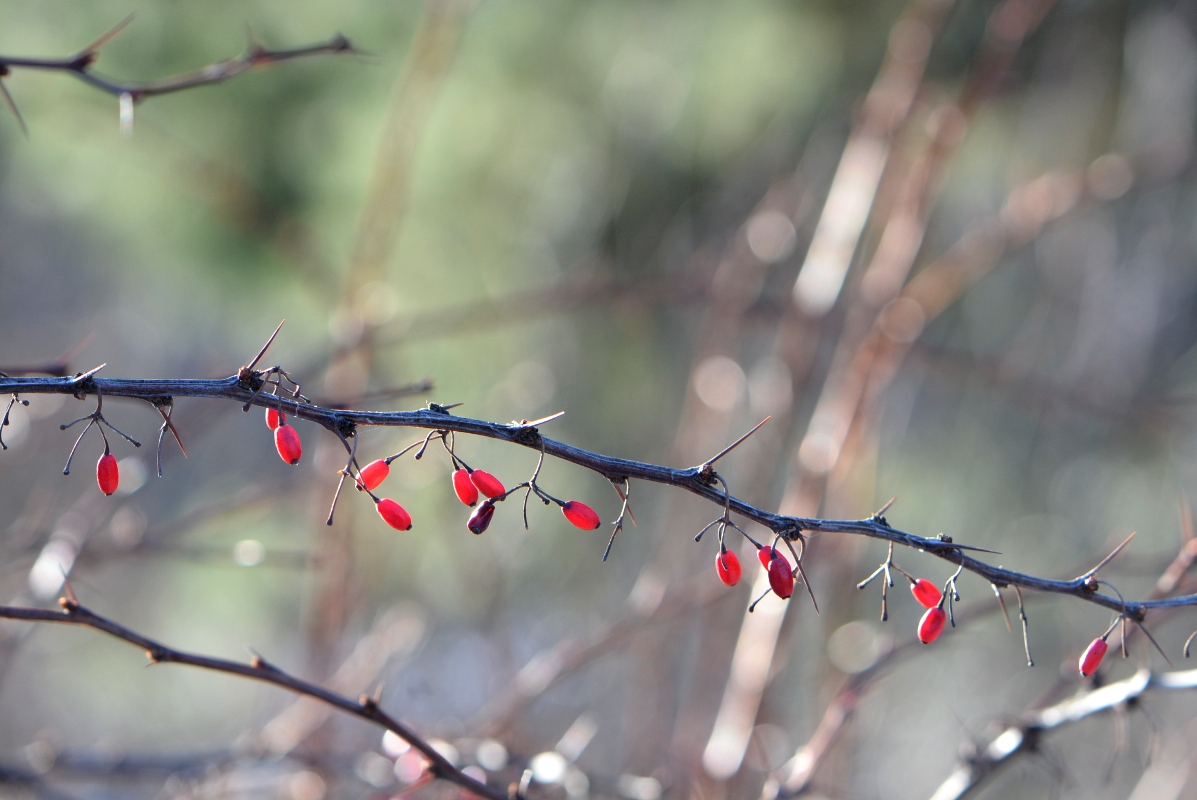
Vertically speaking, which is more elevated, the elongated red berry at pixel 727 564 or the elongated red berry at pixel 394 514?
the elongated red berry at pixel 394 514

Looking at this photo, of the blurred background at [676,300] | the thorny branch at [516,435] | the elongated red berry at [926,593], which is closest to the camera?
the thorny branch at [516,435]

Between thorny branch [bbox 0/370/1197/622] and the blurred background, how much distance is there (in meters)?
0.73

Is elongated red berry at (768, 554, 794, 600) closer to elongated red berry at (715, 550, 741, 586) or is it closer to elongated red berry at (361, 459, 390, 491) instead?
elongated red berry at (715, 550, 741, 586)

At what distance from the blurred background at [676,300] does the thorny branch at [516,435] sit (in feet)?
2.39

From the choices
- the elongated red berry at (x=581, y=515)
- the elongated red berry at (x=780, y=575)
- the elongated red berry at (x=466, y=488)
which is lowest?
the elongated red berry at (x=780, y=575)

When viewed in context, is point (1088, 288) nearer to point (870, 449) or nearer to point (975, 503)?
point (975, 503)

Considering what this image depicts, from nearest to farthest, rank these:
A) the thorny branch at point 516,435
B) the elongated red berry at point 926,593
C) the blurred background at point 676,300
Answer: the thorny branch at point 516,435 → the elongated red berry at point 926,593 → the blurred background at point 676,300

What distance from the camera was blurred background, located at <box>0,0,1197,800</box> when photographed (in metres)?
1.31

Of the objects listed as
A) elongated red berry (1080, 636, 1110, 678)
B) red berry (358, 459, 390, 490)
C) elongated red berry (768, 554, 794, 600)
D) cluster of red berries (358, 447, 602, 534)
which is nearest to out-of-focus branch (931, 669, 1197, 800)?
elongated red berry (1080, 636, 1110, 678)

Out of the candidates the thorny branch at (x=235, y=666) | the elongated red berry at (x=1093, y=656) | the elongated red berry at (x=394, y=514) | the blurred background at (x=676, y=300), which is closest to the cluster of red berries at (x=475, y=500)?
the elongated red berry at (x=394, y=514)

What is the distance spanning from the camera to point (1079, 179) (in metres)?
1.18

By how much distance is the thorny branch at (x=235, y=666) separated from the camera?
0.39 meters

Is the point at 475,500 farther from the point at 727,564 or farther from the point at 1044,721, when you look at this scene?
the point at 1044,721

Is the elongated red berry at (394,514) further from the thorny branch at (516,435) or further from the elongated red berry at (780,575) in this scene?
the elongated red berry at (780,575)
